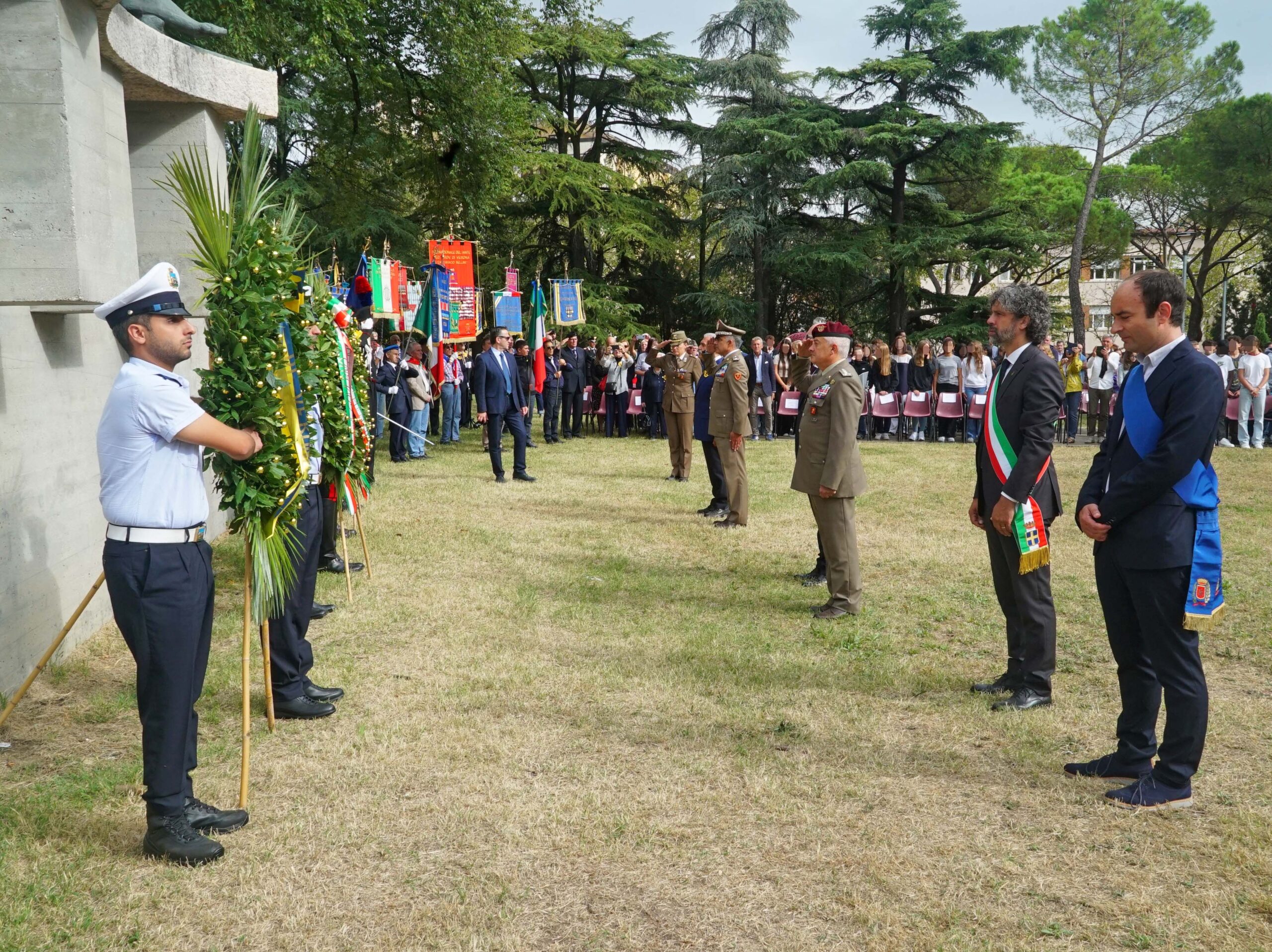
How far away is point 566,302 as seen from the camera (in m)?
25.2

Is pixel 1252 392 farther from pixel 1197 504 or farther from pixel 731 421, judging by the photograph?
pixel 1197 504

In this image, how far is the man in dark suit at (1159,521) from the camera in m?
4.05

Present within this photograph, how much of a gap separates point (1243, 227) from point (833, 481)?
4299 cm

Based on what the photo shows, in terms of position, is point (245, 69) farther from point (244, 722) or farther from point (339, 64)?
point (339, 64)

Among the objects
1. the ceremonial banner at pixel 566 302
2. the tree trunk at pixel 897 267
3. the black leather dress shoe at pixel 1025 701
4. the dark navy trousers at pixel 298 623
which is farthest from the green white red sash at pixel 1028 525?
the tree trunk at pixel 897 267

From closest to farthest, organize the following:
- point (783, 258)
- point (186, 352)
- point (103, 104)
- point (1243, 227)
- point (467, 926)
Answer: point (467, 926)
point (186, 352)
point (103, 104)
point (783, 258)
point (1243, 227)

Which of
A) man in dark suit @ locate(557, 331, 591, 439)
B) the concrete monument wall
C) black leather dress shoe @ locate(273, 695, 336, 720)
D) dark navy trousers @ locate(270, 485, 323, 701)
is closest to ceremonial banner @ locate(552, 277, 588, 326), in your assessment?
man in dark suit @ locate(557, 331, 591, 439)

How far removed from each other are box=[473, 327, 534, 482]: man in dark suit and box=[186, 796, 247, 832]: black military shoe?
1013 cm

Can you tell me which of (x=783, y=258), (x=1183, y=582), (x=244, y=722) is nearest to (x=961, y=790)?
(x=1183, y=582)

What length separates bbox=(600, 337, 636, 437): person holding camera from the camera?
21.7 m

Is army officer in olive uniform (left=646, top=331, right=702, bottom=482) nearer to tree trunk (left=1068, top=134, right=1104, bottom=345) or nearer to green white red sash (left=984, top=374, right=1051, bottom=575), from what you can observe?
green white red sash (left=984, top=374, right=1051, bottom=575)

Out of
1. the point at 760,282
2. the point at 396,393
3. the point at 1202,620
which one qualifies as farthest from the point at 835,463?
the point at 760,282

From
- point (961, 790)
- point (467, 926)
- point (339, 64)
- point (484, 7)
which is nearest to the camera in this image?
point (467, 926)

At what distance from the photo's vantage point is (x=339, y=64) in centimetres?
2316
